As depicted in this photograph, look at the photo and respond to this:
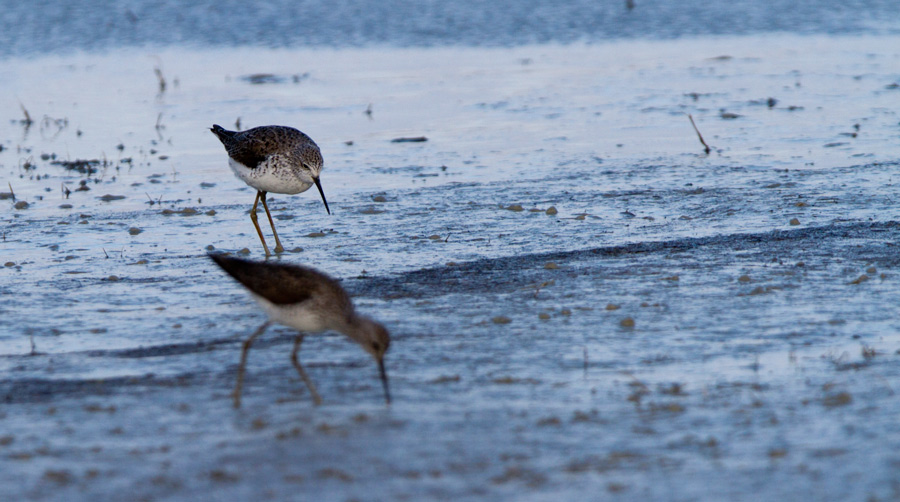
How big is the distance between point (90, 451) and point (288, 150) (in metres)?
5.01

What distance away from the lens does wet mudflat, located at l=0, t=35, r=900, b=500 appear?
16.9ft

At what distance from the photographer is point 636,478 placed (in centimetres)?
492

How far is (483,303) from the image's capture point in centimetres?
778

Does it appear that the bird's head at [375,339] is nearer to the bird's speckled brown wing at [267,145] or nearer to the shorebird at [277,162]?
the shorebird at [277,162]

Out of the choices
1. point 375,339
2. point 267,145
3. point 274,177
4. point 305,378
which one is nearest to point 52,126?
point 267,145

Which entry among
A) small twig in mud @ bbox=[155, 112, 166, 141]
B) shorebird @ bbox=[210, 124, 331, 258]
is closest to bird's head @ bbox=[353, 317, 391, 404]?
shorebird @ bbox=[210, 124, 331, 258]

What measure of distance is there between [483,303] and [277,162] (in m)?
3.02

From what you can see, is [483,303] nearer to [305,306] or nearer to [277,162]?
[305,306]

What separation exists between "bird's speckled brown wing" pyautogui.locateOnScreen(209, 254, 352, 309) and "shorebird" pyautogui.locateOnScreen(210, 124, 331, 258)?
3.27m

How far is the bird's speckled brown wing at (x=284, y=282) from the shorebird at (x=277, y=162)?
3.27m

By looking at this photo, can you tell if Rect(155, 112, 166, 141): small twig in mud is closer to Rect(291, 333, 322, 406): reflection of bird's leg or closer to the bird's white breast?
the bird's white breast

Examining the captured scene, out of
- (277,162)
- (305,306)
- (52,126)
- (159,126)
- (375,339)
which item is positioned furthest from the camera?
(52,126)

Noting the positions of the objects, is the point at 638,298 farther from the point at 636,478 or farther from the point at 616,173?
the point at 616,173

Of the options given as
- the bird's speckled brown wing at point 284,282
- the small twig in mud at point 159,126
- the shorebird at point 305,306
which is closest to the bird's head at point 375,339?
the shorebird at point 305,306
